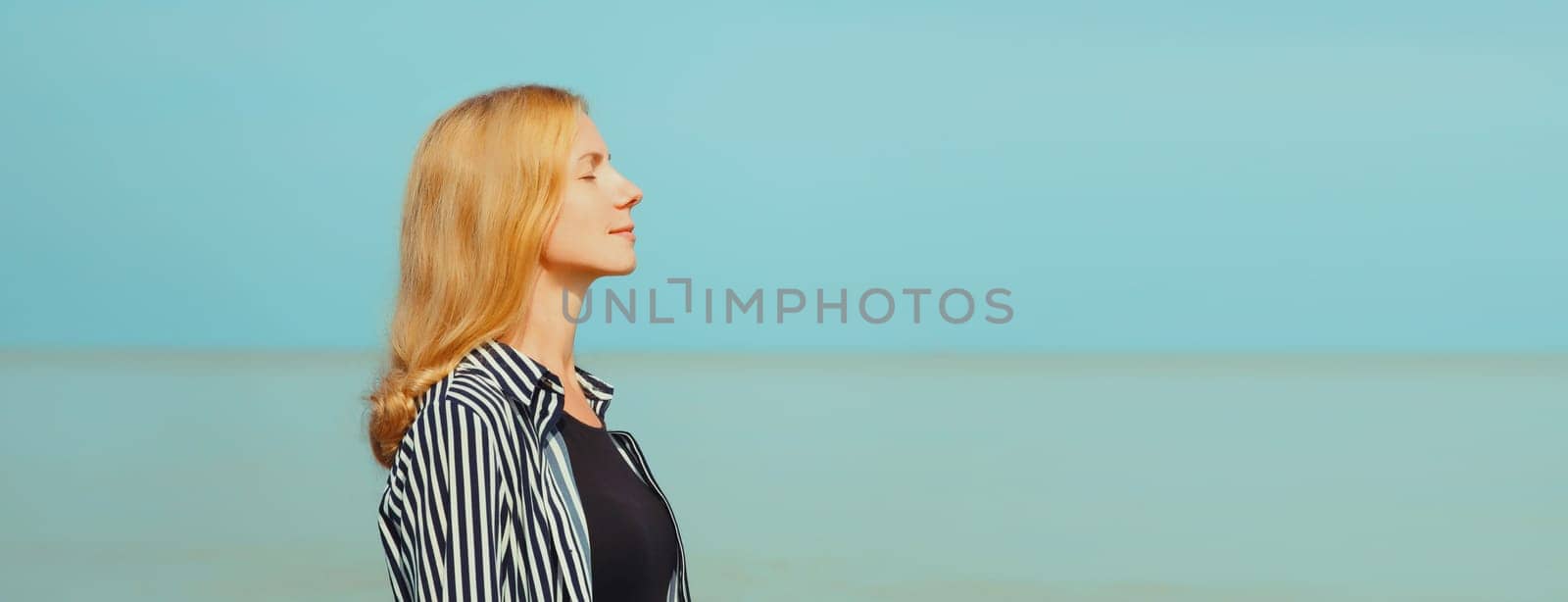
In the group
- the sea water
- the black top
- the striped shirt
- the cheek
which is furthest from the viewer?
the sea water

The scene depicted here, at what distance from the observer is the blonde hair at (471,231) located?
5.95 ft

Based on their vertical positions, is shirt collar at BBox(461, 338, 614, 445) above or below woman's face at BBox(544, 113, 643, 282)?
below

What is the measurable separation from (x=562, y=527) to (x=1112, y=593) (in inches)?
148

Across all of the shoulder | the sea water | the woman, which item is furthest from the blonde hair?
the sea water

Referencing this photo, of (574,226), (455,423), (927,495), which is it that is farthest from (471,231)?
(927,495)

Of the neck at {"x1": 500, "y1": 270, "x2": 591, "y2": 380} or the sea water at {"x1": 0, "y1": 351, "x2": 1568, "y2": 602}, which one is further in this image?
the sea water at {"x1": 0, "y1": 351, "x2": 1568, "y2": 602}

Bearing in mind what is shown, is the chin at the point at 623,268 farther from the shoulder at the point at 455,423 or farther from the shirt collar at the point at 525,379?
the shoulder at the point at 455,423

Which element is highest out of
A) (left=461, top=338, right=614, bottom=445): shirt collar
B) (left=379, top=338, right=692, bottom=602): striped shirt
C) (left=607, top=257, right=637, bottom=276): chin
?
(left=607, top=257, right=637, bottom=276): chin

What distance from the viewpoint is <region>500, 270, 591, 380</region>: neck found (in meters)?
1.89

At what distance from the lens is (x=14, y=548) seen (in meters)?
5.98

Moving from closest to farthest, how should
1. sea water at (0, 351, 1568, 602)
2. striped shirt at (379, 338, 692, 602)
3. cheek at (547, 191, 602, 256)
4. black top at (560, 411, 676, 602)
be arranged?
striped shirt at (379, 338, 692, 602), black top at (560, 411, 676, 602), cheek at (547, 191, 602, 256), sea water at (0, 351, 1568, 602)

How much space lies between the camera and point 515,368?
1779 mm

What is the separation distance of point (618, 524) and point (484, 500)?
22cm

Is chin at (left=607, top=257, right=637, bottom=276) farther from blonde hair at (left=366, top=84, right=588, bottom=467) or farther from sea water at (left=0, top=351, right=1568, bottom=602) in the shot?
sea water at (left=0, top=351, right=1568, bottom=602)
